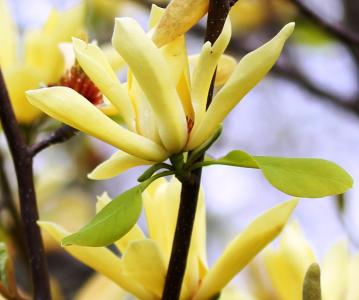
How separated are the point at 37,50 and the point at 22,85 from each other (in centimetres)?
8

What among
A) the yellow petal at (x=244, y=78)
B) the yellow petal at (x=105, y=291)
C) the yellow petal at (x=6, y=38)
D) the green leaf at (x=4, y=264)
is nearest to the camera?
the yellow petal at (x=244, y=78)

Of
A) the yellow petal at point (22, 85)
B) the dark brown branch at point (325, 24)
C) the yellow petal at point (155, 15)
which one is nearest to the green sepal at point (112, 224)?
the yellow petal at point (155, 15)

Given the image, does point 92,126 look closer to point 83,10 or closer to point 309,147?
point 83,10

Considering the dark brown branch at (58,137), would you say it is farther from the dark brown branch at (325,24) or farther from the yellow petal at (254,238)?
the dark brown branch at (325,24)

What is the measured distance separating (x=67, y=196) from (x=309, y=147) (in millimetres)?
1099

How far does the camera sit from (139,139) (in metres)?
0.47

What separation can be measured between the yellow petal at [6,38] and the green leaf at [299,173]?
469 mm

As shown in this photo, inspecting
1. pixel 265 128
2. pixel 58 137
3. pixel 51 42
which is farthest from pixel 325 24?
pixel 265 128

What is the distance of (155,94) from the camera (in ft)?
1.53

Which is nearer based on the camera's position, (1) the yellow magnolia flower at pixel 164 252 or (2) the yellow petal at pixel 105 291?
(1) the yellow magnolia flower at pixel 164 252

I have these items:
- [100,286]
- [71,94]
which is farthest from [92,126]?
[100,286]

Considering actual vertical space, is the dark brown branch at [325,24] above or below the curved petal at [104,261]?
above

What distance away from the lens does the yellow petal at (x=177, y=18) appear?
468 millimetres

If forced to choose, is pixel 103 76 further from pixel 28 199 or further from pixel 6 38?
pixel 6 38
